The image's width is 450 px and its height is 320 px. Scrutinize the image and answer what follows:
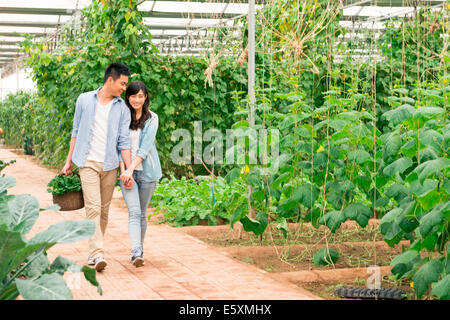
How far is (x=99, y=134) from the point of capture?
408 centimetres

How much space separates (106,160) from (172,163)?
460 cm

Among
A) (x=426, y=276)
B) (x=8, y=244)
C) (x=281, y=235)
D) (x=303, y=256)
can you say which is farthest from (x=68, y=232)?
(x=281, y=235)

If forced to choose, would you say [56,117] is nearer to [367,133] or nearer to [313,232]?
[313,232]

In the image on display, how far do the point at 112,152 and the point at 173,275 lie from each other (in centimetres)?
96

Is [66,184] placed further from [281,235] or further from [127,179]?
[281,235]

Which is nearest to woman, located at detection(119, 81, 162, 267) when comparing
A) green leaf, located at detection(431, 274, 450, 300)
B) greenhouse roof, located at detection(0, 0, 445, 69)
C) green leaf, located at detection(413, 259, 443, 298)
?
green leaf, located at detection(413, 259, 443, 298)

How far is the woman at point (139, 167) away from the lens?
411cm

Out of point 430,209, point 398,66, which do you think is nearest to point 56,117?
point 398,66

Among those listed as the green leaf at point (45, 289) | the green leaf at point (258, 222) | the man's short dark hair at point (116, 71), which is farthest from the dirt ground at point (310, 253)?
the green leaf at point (45, 289)

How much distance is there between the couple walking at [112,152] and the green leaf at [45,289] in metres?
1.83

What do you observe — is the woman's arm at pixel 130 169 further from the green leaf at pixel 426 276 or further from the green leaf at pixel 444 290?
the green leaf at pixel 444 290

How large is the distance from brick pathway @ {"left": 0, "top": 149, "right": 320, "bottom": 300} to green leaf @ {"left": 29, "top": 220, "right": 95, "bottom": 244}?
3.41ft

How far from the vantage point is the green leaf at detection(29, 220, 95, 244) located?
2.30m

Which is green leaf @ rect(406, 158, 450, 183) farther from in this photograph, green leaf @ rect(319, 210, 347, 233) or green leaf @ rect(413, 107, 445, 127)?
green leaf @ rect(319, 210, 347, 233)
